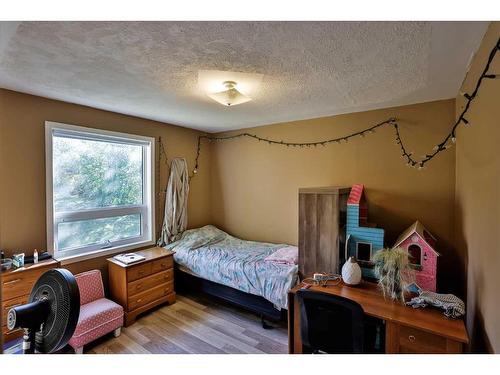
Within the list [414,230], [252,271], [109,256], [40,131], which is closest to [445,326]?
[414,230]

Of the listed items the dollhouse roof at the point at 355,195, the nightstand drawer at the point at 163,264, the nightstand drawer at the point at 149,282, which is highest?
the dollhouse roof at the point at 355,195

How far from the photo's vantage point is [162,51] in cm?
135

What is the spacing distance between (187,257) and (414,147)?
259 cm

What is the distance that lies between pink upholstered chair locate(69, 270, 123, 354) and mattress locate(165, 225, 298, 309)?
31.7 inches

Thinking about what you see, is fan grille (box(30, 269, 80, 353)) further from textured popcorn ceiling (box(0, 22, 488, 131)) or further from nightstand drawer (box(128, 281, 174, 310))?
nightstand drawer (box(128, 281, 174, 310))

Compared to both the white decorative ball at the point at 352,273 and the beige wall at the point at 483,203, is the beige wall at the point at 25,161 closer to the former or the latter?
the white decorative ball at the point at 352,273

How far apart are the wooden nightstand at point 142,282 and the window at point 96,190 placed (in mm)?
332

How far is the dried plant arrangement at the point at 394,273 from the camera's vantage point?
5.10ft

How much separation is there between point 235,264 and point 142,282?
37.3 inches

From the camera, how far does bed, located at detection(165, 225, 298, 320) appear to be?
7.15 feet

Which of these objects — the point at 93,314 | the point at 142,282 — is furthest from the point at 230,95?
the point at 93,314

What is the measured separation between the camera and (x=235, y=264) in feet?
8.06

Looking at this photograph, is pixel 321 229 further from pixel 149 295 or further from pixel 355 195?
pixel 149 295

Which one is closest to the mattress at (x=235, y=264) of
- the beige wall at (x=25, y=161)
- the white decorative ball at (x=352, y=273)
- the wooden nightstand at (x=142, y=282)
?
the wooden nightstand at (x=142, y=282)
